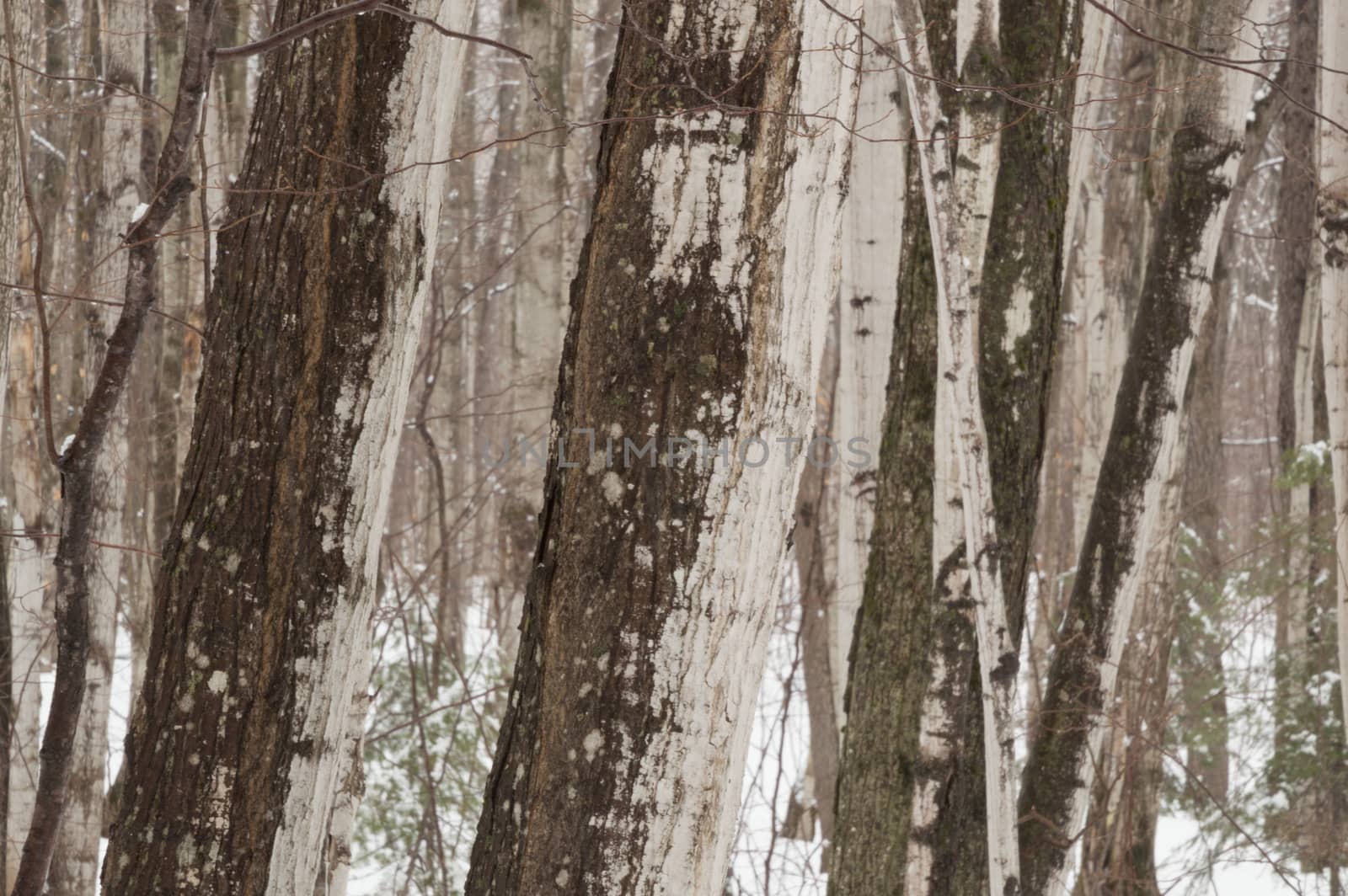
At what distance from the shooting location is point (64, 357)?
410 inches

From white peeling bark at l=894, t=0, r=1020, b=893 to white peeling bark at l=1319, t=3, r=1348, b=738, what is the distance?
2337mm

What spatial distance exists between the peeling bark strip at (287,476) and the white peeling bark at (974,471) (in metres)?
1.20

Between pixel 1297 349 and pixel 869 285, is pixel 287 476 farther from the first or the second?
pixel 1297 349

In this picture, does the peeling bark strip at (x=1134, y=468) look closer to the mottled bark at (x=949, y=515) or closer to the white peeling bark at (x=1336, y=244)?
the white peeling bark at (x=1336, y=244)

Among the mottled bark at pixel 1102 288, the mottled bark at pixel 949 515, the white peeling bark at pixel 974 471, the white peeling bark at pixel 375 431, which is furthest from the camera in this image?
the mottled bark at pixel 1102 288

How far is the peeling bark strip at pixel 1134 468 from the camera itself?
434cm

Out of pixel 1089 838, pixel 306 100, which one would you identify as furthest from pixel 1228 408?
pixel 306 100

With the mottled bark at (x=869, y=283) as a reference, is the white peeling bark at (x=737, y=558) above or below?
below

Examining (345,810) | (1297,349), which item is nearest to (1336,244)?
(345,810)

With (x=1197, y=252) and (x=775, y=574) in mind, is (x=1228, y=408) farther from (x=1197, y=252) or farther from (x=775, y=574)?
Result: (x=775, y=574)

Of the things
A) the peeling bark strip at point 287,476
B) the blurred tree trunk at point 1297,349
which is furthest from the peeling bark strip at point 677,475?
the blurred tree trunk at point 1297,349

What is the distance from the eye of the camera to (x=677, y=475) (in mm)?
1816

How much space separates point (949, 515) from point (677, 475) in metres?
1.77

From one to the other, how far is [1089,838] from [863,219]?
329 cm
